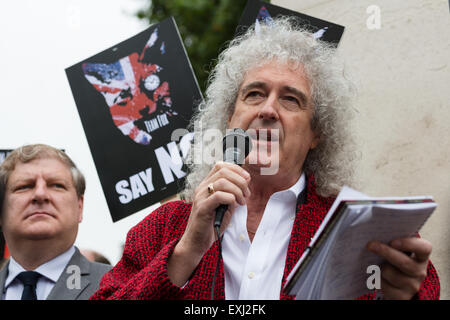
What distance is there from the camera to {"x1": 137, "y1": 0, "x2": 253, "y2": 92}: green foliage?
9.11 metres

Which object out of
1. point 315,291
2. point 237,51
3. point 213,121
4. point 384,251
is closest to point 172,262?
point 315,291

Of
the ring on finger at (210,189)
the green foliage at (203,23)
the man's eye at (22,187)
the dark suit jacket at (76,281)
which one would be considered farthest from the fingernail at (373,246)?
the green foliage at (203,23)

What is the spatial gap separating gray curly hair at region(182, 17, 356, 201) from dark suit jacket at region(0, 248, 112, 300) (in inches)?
30.5

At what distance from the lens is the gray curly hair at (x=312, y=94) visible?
9.43 ft

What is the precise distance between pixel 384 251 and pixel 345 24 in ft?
7.01

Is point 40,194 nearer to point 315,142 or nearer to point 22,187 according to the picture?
point 22,187

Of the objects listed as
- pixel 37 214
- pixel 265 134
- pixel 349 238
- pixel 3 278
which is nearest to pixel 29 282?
pixel 3 278

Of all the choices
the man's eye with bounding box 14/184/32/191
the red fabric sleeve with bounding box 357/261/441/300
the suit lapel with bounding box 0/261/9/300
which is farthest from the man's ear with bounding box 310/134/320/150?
the suit lapel with bounding box 0/261/9/300

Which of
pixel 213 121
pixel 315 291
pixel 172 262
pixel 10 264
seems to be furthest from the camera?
pixel 10 264

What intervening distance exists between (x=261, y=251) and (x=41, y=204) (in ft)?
5.10

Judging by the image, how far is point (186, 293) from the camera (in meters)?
2.18

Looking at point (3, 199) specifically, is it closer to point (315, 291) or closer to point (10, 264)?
point (10, 264)

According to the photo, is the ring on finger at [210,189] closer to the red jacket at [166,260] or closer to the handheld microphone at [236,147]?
the handheld microphone at [236,147]

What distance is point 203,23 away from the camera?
962cm
